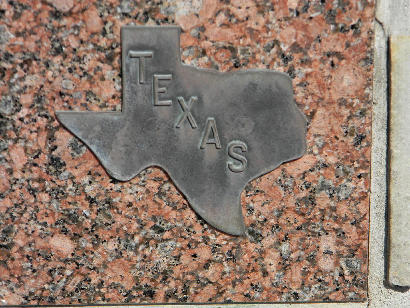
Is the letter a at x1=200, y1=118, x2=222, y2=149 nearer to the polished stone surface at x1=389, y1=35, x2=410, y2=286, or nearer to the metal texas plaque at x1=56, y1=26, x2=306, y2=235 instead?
the metal texas plaque at x1=56, y1=26, x2=306, y2=235

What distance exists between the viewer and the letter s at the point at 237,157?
1.17m

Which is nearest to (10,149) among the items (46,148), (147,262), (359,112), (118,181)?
(46,148)

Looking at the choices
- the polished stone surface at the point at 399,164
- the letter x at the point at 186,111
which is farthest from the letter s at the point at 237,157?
the polished stone surface at the point at 399,164

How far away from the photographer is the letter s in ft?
3.85

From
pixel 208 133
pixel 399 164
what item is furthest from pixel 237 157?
pixel 399 164

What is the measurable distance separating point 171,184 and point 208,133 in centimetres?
18

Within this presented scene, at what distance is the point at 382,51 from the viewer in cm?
119

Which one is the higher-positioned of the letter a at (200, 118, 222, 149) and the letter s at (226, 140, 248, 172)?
the letter a at (200, 118, 222, 149)

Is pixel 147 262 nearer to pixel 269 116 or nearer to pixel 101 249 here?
pixel 101 249

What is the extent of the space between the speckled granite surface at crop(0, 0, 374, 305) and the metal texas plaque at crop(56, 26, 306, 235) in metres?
0.03

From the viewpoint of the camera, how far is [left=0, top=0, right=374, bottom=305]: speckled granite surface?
3.70 ft

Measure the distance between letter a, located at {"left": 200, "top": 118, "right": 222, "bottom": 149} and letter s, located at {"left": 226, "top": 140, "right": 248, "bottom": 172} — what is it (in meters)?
0.03

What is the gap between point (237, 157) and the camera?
1177mm

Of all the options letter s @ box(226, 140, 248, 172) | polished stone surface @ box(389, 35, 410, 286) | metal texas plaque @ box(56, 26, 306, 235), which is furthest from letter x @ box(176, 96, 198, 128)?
polished stone surface @ box(389, 35, 410, 286)
